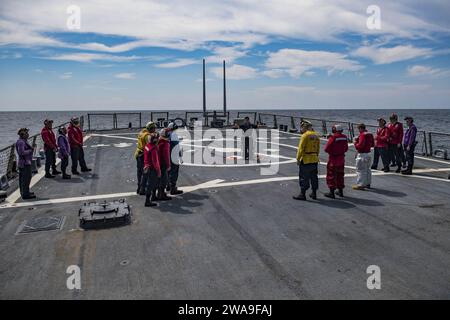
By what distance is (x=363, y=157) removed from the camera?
10.5 meters

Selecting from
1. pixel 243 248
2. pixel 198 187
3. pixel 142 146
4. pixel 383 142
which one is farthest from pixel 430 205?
pixel 142 146

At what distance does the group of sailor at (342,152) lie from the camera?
9.20m

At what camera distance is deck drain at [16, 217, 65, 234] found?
24.1ft

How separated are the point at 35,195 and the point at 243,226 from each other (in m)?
6.37

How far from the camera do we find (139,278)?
17.1ft

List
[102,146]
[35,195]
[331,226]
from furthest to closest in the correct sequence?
[102,146] → [35,195] → [331,226]

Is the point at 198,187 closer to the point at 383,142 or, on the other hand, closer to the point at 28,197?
the point at 28,197

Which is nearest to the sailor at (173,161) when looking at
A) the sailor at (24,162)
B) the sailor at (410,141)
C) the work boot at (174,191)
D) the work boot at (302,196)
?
the work boot at (174,191)

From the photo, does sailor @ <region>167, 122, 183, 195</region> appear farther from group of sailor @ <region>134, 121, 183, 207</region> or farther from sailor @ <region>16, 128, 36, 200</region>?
sailor @ <region>16, 128, 36, 200</region>

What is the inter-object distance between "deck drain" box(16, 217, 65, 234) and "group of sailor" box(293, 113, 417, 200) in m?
5.97

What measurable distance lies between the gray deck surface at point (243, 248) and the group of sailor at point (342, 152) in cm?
49
